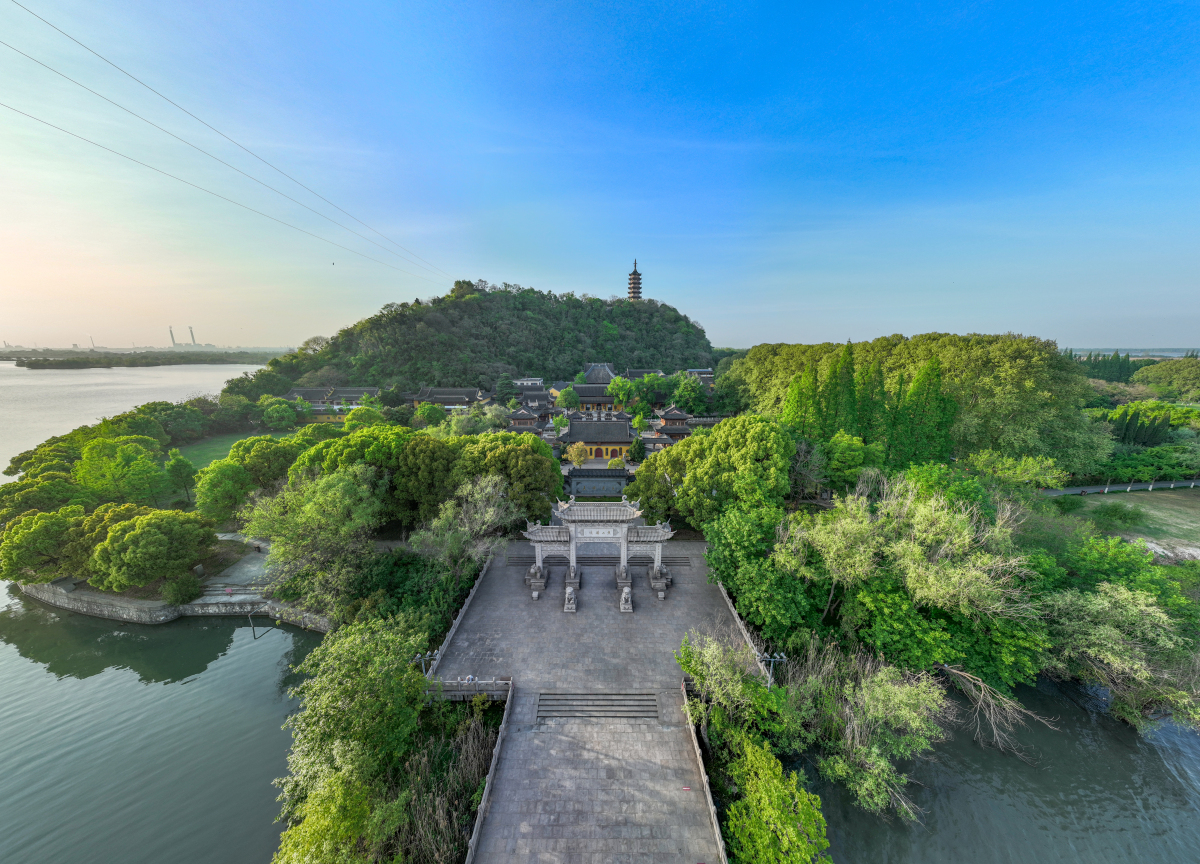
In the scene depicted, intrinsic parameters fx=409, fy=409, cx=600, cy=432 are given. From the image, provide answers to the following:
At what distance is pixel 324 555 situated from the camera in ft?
57.4

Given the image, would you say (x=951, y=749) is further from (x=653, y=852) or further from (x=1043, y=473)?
(x=1043, y=473)

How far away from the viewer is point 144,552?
1797 cm

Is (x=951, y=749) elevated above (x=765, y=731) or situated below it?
below

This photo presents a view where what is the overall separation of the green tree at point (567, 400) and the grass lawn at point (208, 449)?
31.6 m

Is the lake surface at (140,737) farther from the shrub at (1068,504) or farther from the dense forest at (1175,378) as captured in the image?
the dense forest at (1175,378)

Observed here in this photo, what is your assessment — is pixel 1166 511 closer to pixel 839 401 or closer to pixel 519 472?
pixel 839 401

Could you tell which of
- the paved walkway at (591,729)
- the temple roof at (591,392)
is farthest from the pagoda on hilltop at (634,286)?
the paved walkway at (591,729)

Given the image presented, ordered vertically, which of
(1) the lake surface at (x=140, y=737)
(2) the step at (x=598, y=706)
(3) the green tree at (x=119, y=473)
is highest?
(3) the green tree at (x=119, y=473)

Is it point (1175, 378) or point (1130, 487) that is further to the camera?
point (1175, 378)

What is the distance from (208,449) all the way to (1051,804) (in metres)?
62.8

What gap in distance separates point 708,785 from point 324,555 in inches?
654

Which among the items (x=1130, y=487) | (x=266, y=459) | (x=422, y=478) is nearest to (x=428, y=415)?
(x=266, y=459)

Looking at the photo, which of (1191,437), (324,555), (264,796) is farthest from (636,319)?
(264,796)

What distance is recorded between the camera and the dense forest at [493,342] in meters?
64.8
